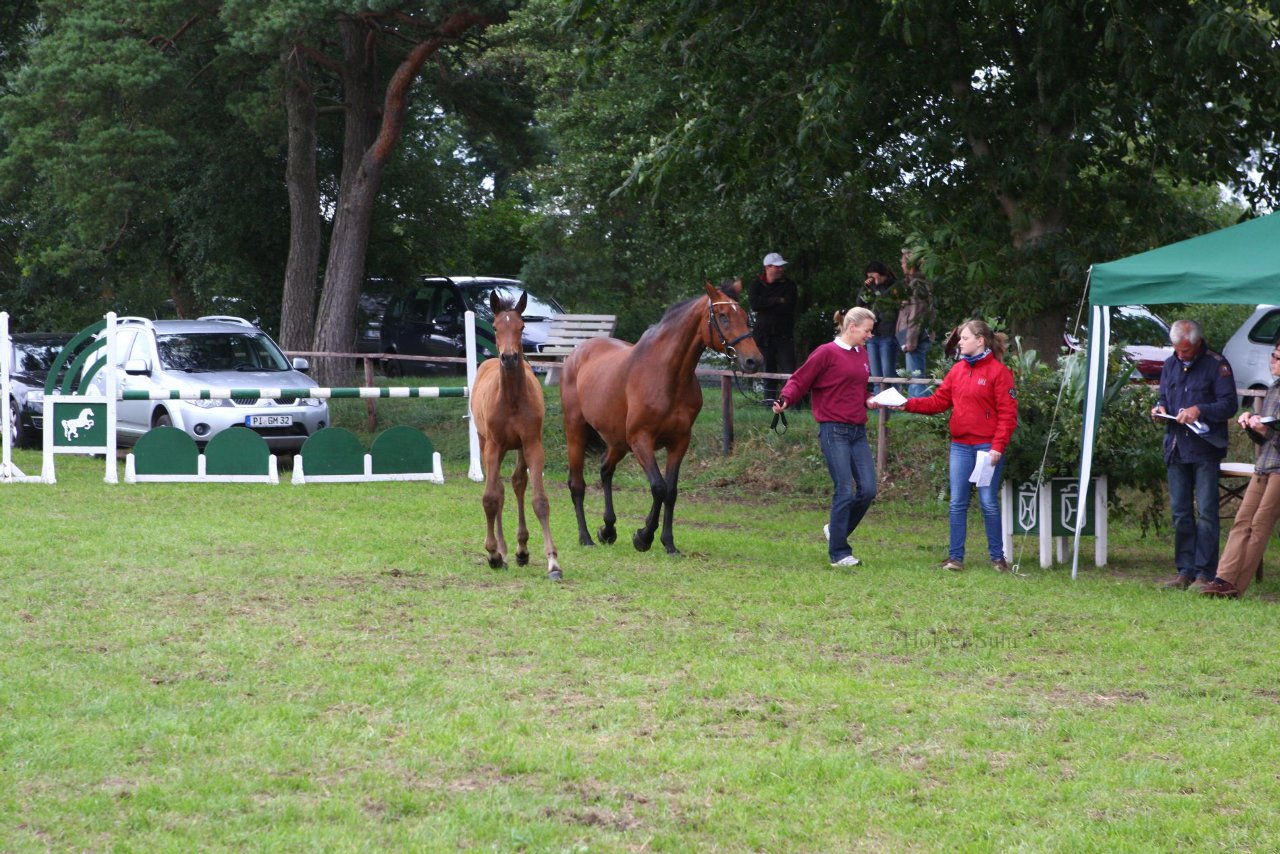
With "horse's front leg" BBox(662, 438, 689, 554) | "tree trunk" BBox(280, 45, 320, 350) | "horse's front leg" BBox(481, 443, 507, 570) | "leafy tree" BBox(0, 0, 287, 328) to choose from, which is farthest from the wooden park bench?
"horse's front leg" BBox(481, 443, 507, 570)

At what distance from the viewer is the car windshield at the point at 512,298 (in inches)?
1086

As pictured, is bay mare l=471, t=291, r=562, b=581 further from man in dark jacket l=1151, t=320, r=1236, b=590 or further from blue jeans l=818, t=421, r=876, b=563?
man in dark jacket l=1151, t=320, r=1236, b=590

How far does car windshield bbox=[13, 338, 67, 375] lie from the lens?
22.3 m

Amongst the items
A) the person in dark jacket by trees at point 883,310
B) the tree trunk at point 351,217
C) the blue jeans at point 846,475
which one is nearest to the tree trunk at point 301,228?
the tree trunk at point 351,217

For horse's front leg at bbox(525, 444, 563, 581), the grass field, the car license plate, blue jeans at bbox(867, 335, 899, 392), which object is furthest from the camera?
the car license plate

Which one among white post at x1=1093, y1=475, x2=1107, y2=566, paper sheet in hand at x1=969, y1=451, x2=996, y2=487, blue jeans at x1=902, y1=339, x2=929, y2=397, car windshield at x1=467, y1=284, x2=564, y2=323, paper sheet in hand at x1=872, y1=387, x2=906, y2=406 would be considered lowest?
white post at x1=1093, y1=475, x2=1107, y2=566

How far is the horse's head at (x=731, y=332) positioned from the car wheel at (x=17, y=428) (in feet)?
45.7

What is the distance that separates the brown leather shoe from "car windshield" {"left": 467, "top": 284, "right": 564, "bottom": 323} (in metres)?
18.4

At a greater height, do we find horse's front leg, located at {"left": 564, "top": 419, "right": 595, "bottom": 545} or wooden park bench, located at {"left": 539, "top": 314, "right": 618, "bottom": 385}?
wooden park bench, located at {"left": 539, "top": 314, "right": 618, "bottom": 385}

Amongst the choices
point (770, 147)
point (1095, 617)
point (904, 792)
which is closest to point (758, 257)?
point (770, 147)

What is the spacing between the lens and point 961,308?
15.4 metres

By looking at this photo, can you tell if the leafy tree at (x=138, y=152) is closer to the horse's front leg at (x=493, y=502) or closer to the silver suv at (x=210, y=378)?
the silver suv at (x=210, y=378)

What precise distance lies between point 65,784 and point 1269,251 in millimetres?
8149

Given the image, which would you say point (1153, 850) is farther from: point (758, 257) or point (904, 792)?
point (758, 257)
